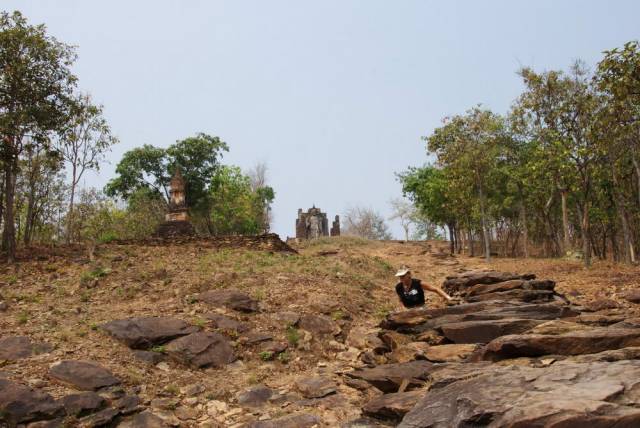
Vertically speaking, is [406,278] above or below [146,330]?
above

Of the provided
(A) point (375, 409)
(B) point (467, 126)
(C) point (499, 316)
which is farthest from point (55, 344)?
(B) point (467, 126)

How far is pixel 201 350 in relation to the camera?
10.2m

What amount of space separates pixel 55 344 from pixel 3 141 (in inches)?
441

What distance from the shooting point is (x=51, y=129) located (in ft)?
63.0

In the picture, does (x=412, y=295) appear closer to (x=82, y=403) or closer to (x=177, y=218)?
(x=82, y=403)

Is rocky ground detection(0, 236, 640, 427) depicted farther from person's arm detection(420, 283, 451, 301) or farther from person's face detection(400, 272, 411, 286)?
person's face detection(400, 272, 411, 286)

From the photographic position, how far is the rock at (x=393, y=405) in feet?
21.4

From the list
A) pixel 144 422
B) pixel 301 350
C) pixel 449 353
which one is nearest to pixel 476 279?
pixel 301 350

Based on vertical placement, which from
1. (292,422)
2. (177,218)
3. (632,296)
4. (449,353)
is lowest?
(292,422)

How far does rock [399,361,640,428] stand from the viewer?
421cm

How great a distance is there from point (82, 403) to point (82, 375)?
81cm

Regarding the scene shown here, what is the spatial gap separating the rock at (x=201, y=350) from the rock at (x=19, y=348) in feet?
7.43

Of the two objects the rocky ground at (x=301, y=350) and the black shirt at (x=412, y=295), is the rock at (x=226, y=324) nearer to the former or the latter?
the rocky ground at (x=301, y=350)

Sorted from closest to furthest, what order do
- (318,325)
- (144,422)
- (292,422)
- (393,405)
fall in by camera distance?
(393,405), (292,422), (144,422), (318,325)
